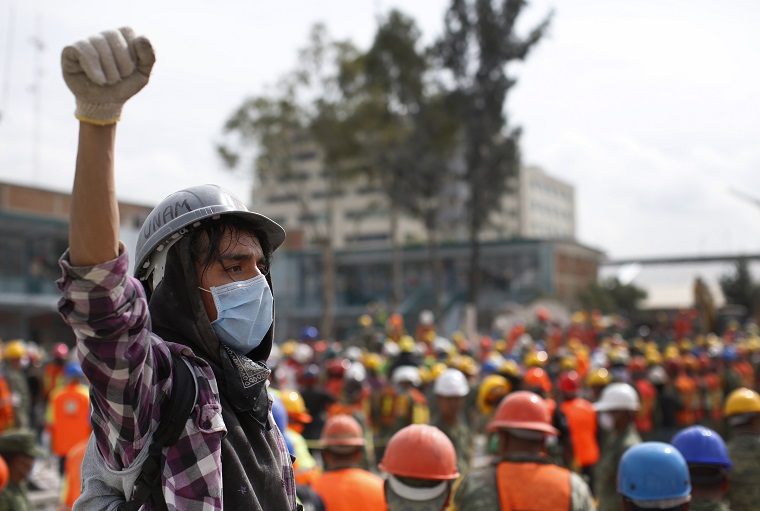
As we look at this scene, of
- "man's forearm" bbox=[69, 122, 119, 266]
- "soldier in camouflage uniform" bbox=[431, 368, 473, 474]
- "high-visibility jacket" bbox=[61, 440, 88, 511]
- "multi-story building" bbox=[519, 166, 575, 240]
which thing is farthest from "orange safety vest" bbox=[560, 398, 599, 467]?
"multi-story building" bbox=[519, 166, 575, 240]

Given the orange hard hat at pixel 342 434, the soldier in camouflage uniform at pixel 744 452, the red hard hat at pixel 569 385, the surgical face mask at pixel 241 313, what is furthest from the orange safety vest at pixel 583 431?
the surgical face mask at pixel 241 313

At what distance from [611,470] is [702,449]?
224 cm

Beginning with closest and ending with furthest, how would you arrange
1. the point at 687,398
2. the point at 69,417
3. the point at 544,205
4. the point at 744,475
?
the point at 744,475, the point at 69,417, the point at 687,398, the point at 544,205

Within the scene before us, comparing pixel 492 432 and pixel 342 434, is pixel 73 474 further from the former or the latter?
pixel 492 432

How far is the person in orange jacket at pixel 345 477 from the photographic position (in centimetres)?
496

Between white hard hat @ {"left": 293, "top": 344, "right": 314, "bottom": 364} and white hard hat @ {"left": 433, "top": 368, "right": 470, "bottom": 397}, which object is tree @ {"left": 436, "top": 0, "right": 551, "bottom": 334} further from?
white hard hat @ {"left": 433, "top": 368, "right": 470, "bottom": 397}

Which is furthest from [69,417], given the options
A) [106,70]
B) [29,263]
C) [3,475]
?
[29,263]

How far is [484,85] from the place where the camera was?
96.3 feet

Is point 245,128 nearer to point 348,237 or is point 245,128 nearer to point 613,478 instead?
point 613,478

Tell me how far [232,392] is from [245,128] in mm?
28867

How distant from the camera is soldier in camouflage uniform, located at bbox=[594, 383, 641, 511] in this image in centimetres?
642

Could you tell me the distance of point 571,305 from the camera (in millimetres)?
45250

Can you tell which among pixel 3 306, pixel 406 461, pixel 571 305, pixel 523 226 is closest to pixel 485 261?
pixel 571 305

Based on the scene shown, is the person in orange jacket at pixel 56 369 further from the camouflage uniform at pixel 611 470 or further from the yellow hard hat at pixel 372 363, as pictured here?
the camouflage uniform at pixel 611 470
